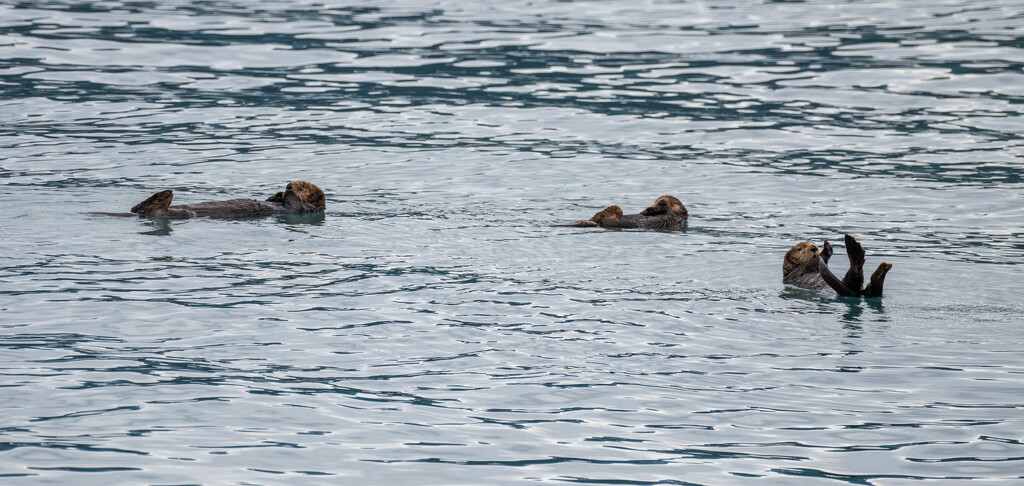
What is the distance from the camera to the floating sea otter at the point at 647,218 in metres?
9.89

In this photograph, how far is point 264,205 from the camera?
1030 centimetres

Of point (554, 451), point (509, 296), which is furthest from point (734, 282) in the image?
point (554, 451)

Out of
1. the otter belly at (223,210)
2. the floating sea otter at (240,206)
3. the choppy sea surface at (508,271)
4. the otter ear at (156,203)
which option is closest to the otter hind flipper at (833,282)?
the choppy sea surface at (508,271)

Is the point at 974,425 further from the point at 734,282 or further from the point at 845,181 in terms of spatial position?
the point at 845,181

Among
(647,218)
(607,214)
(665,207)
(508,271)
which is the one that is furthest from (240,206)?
(665,207)

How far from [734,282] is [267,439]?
4.10m

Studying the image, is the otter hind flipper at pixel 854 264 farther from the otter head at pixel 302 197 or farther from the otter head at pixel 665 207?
the otter head at pixel 302 197

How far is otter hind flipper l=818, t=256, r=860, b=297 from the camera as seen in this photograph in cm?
747

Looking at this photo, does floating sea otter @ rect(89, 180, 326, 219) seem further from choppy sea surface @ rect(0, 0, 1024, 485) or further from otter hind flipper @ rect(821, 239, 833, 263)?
otter hind flipper @ rect(821, 239, 833, 263)

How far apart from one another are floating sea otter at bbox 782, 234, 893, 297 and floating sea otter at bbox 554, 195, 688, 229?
170 centimetres

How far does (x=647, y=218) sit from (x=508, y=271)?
2.09 m

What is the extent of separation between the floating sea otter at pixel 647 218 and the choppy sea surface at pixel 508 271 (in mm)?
151

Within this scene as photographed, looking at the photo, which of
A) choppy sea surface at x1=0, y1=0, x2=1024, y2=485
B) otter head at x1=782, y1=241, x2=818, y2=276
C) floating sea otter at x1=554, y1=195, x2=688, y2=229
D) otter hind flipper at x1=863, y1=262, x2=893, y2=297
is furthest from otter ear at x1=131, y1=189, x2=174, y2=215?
otter hind flipper at x1=863, y1=262, x2=893, y2=297

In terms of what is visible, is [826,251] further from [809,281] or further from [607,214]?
[607,214]
